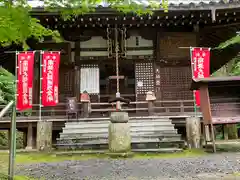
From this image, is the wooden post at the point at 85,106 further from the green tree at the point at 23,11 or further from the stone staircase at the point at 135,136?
the green tree at the point at 23,11

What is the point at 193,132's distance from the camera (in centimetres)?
970

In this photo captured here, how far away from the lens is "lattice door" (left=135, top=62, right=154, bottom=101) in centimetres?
1235

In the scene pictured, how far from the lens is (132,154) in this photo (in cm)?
755

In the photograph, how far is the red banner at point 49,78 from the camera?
1073 cm

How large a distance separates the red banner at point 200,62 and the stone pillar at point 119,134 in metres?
4.47

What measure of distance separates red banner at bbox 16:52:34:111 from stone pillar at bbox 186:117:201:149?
20.0ft

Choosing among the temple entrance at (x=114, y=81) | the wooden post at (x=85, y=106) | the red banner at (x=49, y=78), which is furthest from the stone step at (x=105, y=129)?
the temple entrance at (x=114, y=81)

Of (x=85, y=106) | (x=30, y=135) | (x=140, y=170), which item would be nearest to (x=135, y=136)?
(x=85, y=106)

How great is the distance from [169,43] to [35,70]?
6.33 meters

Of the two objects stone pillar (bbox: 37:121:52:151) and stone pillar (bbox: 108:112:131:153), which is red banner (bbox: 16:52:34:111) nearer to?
stone pillar (bbox: 37:121:52:151)

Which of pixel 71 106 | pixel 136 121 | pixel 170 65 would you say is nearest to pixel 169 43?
pixel 170 65

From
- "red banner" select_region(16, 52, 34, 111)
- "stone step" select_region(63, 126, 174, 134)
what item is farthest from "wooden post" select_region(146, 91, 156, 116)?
"red banner" select_region(16, 52, 34, 111)

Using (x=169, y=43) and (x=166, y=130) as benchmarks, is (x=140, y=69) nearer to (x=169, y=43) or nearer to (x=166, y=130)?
(x=169, y=43)

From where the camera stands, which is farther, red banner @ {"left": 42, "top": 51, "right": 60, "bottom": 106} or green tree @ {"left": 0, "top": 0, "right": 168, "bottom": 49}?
red banner @ {"left": 42, "top": 51, "right": 60, "bottom": 106}
